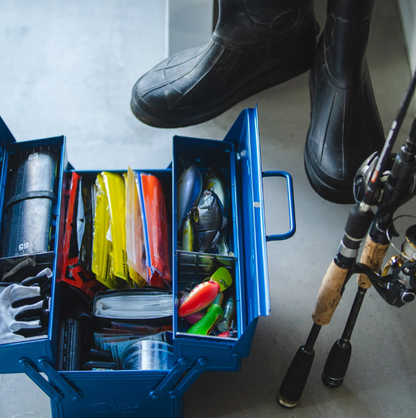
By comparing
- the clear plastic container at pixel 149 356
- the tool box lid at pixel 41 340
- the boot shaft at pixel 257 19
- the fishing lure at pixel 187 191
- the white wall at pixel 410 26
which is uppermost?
the white wall at pixel 410 26

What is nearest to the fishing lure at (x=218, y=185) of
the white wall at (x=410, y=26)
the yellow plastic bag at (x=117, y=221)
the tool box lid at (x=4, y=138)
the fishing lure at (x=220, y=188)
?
the fishing lure at (x=220, y=188)

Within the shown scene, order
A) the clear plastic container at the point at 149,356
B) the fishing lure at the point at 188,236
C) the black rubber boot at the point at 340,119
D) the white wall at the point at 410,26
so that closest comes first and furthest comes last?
the clear plastic container at the point at 149,356, the fishing lure at the point at 188,236, the black rubber boot at the point at 340,119, the white wall at the point at 410,26

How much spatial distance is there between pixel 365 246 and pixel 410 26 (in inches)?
51.8

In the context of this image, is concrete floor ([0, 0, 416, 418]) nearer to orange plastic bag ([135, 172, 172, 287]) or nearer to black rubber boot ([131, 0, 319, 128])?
black rubber boot ([131, 0, 319, 128])

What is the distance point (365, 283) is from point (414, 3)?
1321 millimetres

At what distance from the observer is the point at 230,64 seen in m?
1.43

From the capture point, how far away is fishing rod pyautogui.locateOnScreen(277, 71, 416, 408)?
2.49ft

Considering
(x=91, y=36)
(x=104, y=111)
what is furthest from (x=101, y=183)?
(x=91, y=36)

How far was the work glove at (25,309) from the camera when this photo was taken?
930 mm

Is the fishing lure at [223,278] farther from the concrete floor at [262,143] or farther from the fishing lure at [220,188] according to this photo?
the concrete floor at [262,143]

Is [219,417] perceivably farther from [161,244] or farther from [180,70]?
[180,70]

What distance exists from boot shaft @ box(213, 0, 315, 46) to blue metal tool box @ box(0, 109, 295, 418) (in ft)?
1.00

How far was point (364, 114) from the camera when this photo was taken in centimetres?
138

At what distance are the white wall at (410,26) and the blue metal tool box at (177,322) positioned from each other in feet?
3.11
